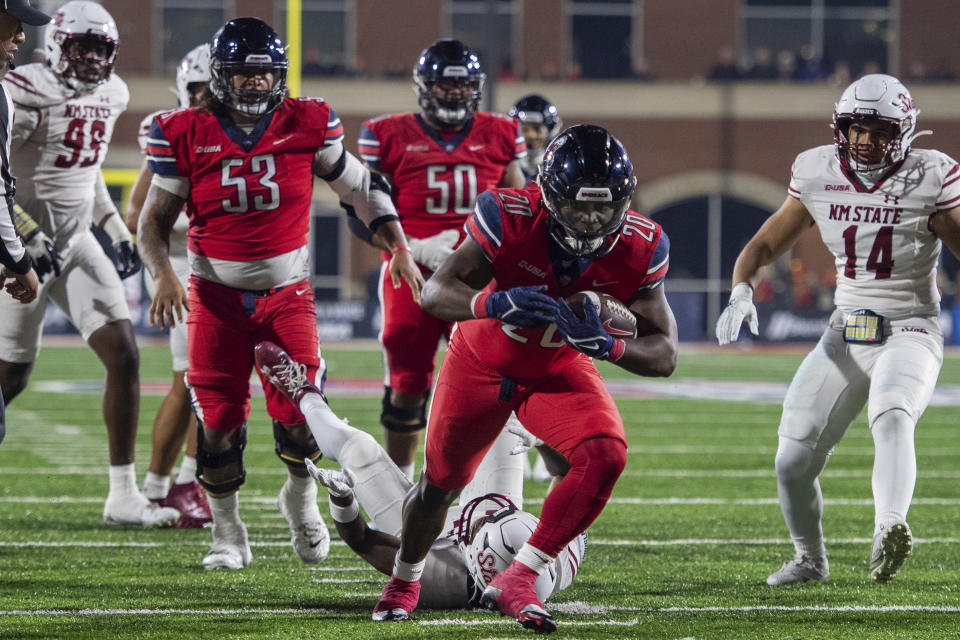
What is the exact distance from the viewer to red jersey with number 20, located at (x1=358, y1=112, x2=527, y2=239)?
5.71 meters

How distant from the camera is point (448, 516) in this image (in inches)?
167

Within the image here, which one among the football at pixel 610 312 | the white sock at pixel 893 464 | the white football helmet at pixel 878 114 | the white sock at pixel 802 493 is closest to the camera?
the football at pixel 610 312

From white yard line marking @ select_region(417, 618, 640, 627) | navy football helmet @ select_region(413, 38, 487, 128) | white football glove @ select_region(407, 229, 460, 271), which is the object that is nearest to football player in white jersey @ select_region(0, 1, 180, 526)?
white football glove @ select_region(407, 229, 460, 271)

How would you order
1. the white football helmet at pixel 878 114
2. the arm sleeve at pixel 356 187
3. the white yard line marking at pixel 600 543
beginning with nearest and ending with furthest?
the white football helmet at pixel 878 114 → the arm sleeve at pixel 356 187 → the white yard line marking at pixel 600 543

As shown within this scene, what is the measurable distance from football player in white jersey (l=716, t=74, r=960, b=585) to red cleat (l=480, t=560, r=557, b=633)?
1.23 meters

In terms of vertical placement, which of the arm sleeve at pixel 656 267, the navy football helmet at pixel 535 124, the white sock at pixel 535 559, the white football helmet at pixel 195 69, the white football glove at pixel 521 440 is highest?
the white football helmet at pixel 195 69

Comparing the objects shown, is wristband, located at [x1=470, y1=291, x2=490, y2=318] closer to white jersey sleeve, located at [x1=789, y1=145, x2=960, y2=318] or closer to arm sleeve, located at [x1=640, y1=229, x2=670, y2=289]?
arm sleeve, located at [x1=640, y1=229, x2=670, y2=289]

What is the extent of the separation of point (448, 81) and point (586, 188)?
236cm

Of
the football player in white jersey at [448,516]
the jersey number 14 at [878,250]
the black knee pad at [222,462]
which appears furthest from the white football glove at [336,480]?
the jersey number 14 at [878,250]

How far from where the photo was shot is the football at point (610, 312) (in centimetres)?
338

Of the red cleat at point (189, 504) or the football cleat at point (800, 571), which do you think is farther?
the red cleat at point (189, 504)

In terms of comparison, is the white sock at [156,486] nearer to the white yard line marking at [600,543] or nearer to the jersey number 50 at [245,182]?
the white yard line marking at [600,543]

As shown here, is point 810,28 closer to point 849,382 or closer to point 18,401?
point 18,401

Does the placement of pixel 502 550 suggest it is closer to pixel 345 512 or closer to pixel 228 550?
pixel 345 512
